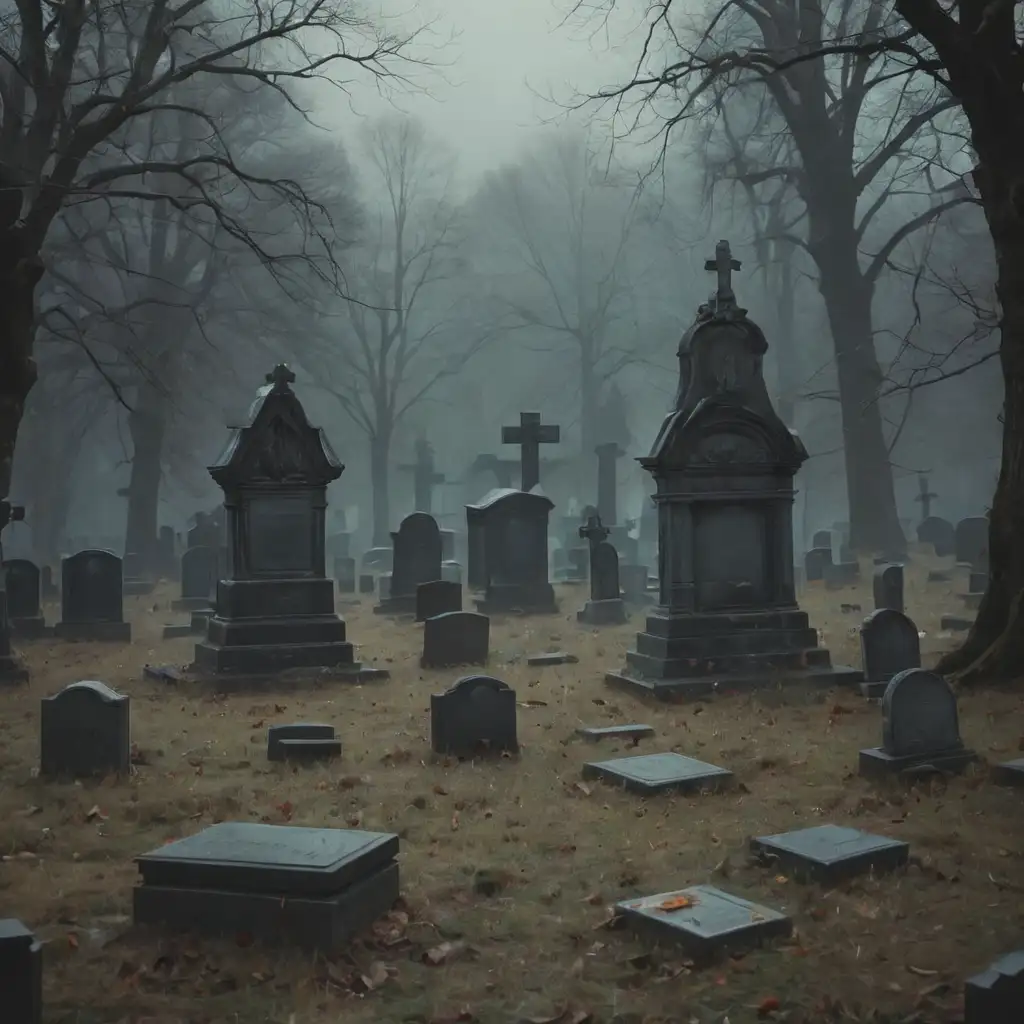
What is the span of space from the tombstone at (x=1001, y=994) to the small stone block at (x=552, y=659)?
9537 millimetres

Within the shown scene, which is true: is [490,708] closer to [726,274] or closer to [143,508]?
[726,274]

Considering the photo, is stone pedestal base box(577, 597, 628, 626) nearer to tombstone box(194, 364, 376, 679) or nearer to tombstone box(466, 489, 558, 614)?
tombstone box(466, 489, 558, 614)

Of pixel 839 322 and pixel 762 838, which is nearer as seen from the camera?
pixel 762 838

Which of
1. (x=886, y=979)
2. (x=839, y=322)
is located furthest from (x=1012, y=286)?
(x=839, y=322)

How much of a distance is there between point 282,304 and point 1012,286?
85.8ft

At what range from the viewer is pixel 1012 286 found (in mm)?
9938

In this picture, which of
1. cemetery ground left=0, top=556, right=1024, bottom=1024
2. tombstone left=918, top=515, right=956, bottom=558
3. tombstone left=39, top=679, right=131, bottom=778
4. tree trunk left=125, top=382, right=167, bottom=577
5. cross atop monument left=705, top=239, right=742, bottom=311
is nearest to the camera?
cemetery ground left=0, top=556, right=1024, bottom=1024

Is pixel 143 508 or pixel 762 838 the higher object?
pixel 143 508

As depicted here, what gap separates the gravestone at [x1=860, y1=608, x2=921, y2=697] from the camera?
10312 mm

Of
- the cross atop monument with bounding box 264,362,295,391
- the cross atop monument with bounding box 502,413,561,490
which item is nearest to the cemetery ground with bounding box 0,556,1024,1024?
the cross atop monument with bounding box 264,362,295,391

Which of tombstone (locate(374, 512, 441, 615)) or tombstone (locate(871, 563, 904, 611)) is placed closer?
tombstone (locate(871, 563, 904, 611))

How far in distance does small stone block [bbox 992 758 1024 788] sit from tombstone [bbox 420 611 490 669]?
6888 millimetres

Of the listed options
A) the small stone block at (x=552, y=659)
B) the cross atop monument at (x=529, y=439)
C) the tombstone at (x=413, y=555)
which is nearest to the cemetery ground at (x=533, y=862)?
the small stone block at (x=552, y=659)

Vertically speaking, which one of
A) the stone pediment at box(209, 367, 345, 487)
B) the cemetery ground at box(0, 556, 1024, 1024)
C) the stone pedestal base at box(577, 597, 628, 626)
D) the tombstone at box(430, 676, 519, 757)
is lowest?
the cemetery ground at box(0, 556, 1024, 1024)
